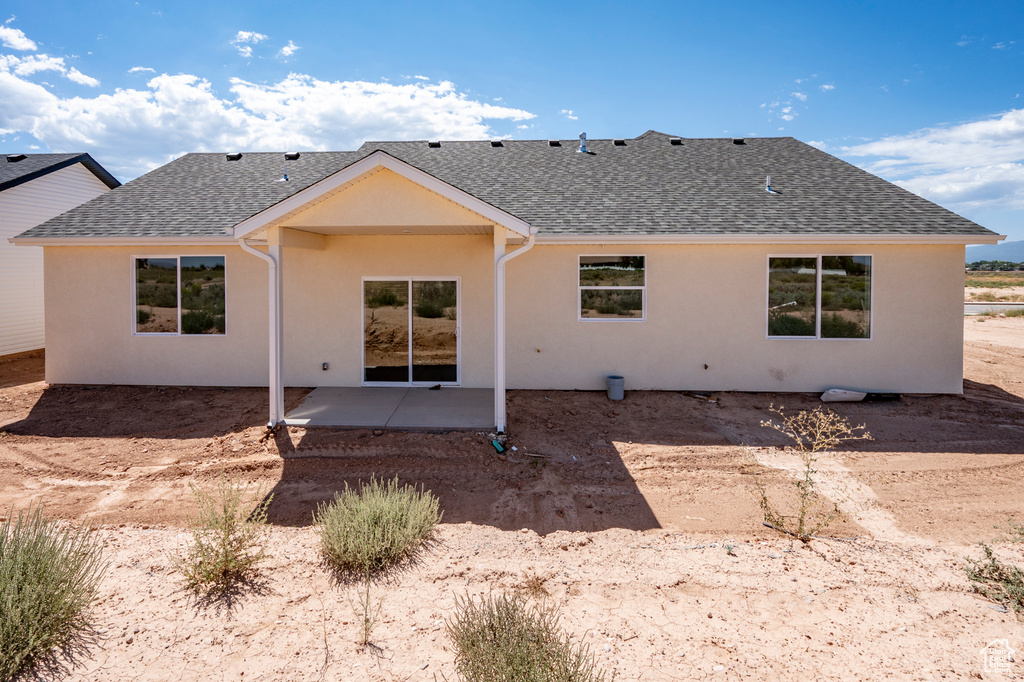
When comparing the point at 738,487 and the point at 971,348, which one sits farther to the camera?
the point at 971,348

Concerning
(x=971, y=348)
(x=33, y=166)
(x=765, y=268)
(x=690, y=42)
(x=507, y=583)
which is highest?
(x=690, y=42)

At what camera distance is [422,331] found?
448 inches

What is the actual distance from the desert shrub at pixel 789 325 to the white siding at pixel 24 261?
1960cm

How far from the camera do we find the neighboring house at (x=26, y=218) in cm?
1498

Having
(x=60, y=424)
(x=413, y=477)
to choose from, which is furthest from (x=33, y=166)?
(x=413, y=477)

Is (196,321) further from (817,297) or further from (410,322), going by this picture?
(817,297)

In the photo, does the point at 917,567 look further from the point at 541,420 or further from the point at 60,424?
the point at 60,424

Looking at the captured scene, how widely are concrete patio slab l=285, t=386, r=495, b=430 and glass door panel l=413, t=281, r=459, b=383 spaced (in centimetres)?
46

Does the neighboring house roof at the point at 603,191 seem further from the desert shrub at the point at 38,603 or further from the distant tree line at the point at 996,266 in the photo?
the distant tree line at the point at 996,266

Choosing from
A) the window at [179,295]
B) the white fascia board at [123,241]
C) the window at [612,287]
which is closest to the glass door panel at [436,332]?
the window at [612,287]

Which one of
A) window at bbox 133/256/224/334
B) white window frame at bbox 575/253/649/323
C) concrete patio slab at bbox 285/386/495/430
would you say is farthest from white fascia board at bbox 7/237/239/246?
white window frame at bbox 575/253/649/323

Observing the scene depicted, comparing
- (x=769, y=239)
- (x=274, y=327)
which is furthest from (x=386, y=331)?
(x=769, y=239)

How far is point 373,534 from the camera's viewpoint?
494cm

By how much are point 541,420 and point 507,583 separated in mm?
4894
